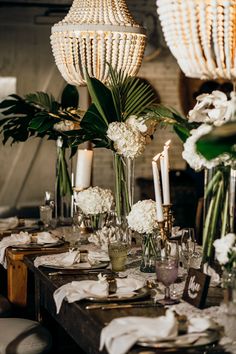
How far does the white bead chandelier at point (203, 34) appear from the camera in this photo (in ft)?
8.45

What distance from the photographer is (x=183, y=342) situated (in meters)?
2.23

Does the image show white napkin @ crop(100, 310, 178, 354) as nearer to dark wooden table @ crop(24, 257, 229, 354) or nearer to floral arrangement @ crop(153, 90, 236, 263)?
dark wooden table @ crop(24, 257, 229, 354)

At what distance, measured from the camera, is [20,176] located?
313 inches

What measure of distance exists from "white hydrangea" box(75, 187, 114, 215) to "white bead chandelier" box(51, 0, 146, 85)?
691 mm

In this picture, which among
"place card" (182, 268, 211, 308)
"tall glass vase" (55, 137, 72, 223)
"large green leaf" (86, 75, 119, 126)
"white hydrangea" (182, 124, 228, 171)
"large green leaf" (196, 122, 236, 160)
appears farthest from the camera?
"tall glass vase" (55, 137, 72, 223)

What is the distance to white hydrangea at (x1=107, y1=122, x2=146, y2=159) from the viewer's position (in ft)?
12.6

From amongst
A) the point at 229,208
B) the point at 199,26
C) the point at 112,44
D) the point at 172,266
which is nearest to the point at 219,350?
the point at 172,266

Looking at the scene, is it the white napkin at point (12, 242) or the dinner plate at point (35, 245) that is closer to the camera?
the dinner plate at point (35, 245)

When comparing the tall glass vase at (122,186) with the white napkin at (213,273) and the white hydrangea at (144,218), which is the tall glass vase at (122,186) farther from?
the white napkin at (213,273)

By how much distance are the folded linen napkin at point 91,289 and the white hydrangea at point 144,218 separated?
399 mm

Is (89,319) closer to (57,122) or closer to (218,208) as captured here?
(218,208)

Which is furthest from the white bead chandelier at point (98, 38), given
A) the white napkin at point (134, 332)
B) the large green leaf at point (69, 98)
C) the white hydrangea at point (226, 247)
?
the white napkin at point (134, 332)

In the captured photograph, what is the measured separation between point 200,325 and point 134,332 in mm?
202

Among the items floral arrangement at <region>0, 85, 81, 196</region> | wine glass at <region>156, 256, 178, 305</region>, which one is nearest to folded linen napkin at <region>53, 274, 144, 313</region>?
wine glass at <region>156, 256, 178, 305</region>
